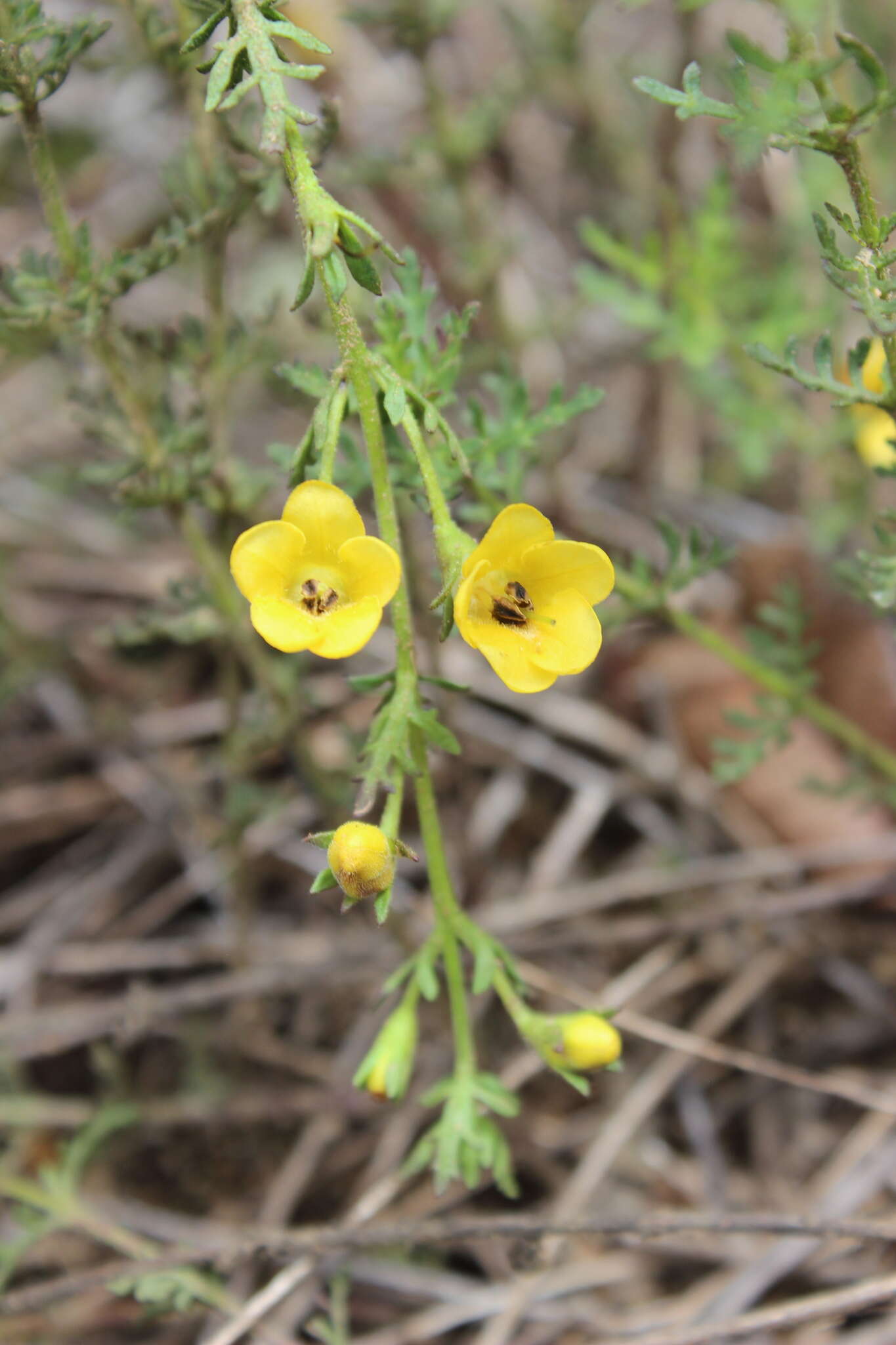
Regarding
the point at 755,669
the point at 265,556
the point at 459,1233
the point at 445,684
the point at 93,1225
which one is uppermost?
the point at 265,556

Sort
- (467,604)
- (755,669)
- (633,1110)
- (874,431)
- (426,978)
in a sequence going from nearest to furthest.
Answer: (467,604), (426,978), (755,669), (633,1110), (874,431)

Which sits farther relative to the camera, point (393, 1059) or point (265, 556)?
point (393, 1059)

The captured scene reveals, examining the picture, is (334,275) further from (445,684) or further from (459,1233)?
(459,1233)

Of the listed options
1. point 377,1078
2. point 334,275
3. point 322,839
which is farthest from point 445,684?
point 377,1078

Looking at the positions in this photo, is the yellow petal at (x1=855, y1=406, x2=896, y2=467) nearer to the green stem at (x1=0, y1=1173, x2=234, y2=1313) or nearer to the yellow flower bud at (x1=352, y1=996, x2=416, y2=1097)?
the yellow flower bud at (x1=352, y1=996, x2=416, y2=1097)

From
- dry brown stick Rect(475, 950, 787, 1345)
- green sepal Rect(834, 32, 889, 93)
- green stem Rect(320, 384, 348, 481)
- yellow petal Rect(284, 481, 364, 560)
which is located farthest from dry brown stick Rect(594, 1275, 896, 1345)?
green sepal Rect(834, 32, 889, 93)

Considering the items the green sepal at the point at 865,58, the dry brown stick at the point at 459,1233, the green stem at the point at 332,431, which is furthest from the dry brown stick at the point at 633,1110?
the green sepal at the point at 865,58
